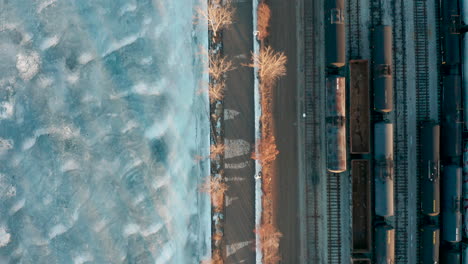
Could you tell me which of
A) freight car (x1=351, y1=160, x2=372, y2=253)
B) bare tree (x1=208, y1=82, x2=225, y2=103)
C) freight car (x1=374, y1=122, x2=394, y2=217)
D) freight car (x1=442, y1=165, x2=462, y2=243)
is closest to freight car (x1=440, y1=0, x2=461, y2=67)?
freight car (x1=374, y1=122, x2=394, y2=217)

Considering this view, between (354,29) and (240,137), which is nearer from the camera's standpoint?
(354,29)

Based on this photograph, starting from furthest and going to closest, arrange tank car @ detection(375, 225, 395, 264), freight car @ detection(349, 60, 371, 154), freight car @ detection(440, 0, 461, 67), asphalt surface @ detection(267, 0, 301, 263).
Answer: asphalt surface @ detection(267, 0, 301, 263), freight car @ detection(349, 60, 371, 154), freight car @ detection(440, 0, 461, 67), tank car @ detection(375, 225, 395, 264)

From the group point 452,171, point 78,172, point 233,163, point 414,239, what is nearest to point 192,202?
point 233,163

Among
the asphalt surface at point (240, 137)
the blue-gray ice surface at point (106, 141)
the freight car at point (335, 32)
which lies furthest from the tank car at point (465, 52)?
the blue-gray ice surface at point (106, 141)

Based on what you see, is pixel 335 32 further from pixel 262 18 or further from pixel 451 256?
pixel 451 256

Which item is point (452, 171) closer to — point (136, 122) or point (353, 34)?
point (353, 34)

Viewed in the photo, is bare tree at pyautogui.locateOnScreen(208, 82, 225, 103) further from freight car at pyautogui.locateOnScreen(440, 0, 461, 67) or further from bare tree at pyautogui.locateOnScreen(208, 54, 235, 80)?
freight car at pyautogui.locateOnScreen(440, 0, 461, 67)

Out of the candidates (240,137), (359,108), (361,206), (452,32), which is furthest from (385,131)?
(240,137)
